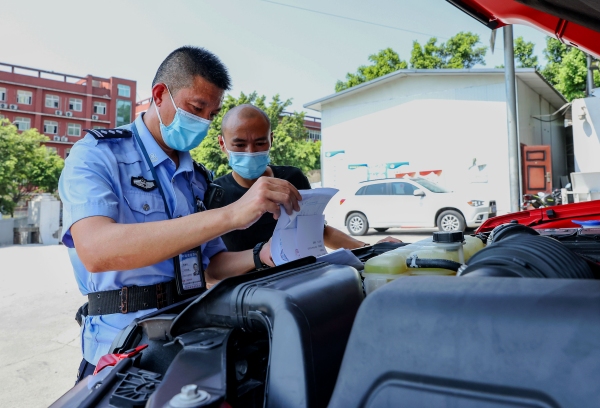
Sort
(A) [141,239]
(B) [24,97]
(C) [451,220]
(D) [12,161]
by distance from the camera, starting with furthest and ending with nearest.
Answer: (B) [24,97]
(D) [12,161]
(C) [451,220]
(A) [141,239]

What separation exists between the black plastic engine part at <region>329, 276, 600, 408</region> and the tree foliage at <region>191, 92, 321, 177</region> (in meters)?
20.9

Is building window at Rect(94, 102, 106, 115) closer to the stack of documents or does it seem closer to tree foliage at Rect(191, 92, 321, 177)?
tree foliage at Rect(191, 92, 321, 177)

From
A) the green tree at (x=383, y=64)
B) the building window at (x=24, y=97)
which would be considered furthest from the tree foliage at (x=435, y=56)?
the building window at (x=24, y=97)

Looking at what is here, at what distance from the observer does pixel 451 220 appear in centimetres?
1093

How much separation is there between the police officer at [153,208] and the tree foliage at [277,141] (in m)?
19.7

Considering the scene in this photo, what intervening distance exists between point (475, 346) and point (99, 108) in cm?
4749

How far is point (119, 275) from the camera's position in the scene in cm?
136

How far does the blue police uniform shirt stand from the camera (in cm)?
129

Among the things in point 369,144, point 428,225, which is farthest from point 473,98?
point 428,225

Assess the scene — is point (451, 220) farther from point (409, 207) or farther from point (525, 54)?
point (525, 54)

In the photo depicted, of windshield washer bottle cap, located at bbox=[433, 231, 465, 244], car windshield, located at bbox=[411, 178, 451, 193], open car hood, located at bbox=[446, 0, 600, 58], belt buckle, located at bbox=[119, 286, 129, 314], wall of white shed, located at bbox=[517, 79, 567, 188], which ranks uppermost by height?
wall of white shed, located at bbox=[517, 79, 567, 188]

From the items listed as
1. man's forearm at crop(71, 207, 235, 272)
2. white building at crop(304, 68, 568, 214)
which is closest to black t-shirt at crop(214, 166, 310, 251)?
man's forearm at crop(71, 207, 235, 272)

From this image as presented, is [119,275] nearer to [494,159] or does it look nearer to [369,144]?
[494,159]

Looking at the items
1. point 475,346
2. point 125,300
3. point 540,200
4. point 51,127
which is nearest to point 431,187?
point 540,200
